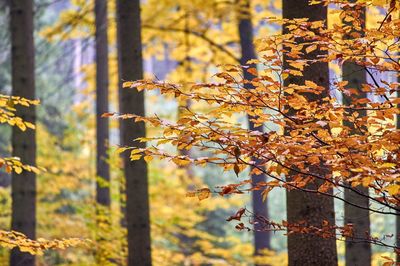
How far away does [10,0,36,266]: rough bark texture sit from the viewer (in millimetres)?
6488

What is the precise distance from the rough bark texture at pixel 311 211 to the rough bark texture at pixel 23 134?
322 cm

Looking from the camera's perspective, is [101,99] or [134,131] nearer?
[134,131]

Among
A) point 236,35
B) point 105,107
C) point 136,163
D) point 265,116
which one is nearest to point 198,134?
point 265,116

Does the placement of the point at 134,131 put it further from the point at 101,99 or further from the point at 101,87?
the point at 101,87

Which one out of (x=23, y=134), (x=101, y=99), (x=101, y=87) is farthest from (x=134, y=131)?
(x=101, y=87)

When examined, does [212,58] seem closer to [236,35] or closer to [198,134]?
[236,35]

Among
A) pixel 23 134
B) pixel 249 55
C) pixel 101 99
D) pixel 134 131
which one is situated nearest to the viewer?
pixel 134 131

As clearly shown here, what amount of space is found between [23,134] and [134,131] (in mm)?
1261

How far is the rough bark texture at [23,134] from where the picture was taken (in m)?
6.49

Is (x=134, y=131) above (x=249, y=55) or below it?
below

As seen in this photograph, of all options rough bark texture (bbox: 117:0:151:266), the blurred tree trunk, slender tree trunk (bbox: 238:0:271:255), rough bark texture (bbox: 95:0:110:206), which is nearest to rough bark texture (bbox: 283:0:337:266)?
rough bark texture (bbox: 117:0:151:266)

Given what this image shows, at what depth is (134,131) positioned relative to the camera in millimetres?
6273

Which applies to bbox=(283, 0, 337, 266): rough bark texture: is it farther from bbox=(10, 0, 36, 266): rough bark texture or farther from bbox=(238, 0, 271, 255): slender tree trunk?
bbox=(238, 0, 271, 255): slender tree trunk

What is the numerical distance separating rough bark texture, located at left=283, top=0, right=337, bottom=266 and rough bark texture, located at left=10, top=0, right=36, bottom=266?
3219 millimetres
